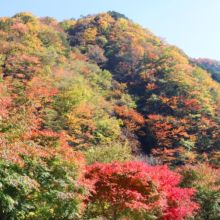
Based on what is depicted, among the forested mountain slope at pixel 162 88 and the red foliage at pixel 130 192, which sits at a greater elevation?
the forested mountain slope at pixel 162 88

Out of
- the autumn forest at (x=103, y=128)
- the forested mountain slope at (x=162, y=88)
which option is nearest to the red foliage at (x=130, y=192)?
the autumn forest at (x=103, y=128)

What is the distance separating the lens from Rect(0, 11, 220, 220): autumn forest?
5781mm

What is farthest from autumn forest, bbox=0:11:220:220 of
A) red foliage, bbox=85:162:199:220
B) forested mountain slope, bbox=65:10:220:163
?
forested mountain slope, bbox=65:10:220:163

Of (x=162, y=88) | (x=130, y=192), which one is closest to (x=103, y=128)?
(x=162, y=88)

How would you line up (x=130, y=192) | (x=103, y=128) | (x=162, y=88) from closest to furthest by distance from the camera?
1. (x=130, y=192)
2. (x=103, y=128)
3. (x=162, y=88)

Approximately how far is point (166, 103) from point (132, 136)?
7.70 metres

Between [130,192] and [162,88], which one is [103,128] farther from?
[130,192]

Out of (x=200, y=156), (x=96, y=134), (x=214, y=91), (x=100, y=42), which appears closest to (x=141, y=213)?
(x=96, y=134)

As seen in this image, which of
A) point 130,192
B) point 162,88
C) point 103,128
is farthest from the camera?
point 162,88

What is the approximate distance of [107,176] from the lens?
731 centimetres

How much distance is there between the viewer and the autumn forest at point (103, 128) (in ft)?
19.0

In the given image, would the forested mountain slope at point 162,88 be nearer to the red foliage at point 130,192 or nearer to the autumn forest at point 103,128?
the autumn forest at point 103,128

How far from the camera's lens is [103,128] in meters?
20.0

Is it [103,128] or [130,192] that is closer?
Result: [130,192]
